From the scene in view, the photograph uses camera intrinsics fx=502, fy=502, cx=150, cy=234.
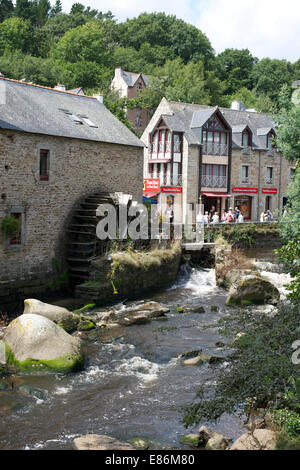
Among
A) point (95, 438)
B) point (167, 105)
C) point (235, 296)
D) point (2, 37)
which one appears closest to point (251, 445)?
point (95, 438)

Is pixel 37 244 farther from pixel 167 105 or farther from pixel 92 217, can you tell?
pixel 167 105

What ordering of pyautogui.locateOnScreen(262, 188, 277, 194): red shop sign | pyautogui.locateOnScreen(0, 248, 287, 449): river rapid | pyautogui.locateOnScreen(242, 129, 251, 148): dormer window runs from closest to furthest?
1. pyautogui.locateOnScreen(0, 248, 287, 449): river rapid
2. pyautogui.locateOnScreen(242, 129, 251, 148): dormer window
3. pyautogui.locateOnScreen(262, 188, 277, 194): red shop sign

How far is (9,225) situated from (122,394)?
7.49m

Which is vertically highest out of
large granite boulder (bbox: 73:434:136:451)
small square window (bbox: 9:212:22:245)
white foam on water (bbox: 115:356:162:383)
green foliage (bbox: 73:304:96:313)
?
Result: small square window (bbox: 9:212:22:245)

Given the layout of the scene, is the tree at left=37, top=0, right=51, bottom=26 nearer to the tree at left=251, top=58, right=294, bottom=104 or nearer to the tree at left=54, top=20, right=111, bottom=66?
the tree at left=54, top=20, right=111, bottom=66

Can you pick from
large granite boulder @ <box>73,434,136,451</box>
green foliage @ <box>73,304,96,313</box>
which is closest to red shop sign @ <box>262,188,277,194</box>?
green foliage @ <box>73,304,96,313</box>

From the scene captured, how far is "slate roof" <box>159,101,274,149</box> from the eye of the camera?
35781 mm

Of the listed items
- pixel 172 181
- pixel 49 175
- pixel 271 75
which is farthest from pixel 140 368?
pixel 271 75

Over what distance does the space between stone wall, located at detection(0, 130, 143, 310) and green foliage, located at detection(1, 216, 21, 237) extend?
0.73 ft

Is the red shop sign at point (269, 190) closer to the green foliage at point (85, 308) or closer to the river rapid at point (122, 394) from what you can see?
the green foliage at point (85, 308)

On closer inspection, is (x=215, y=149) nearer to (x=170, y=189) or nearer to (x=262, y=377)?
(x=170, y=189)

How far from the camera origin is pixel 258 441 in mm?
7031

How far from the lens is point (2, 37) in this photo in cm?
5350

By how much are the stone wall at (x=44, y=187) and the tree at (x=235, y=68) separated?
179 ft
